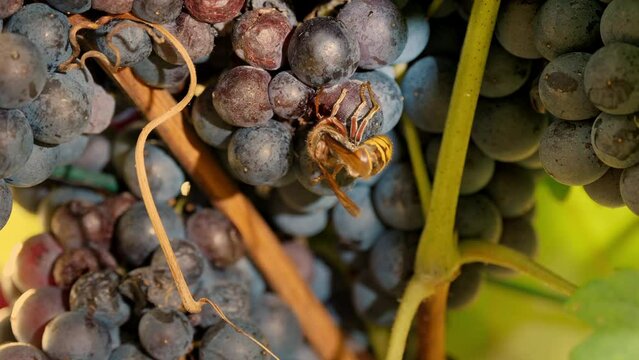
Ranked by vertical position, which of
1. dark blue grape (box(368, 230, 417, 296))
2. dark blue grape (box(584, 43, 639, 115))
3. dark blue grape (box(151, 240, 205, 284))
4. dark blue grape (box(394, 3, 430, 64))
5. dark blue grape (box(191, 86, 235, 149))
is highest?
dark blue grape (box(584, 43, 639, 115))

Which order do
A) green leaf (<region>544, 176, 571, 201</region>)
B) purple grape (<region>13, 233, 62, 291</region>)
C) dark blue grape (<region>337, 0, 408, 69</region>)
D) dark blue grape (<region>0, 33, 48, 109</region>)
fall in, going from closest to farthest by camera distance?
dark blue grape (<region>0, 33, 48, 109</region>) < dark blue grape (<region>337, 0, 408, 69</region>) < purple grape (<region>13, 233, 62, 291</region>) < green leaf (<region>544, 176, 571, 201</region>)

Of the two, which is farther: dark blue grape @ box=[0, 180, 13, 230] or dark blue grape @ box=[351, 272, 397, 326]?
dark blue grape @ box=[351, 272, 397, 326]

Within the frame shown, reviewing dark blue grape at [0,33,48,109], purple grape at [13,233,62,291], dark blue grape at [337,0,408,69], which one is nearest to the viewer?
dark blue grape at [0,33,48,109]

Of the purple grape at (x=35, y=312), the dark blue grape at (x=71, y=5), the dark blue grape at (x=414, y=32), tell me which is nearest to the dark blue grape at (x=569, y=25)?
the dark blue grape at (x=414, y=32)

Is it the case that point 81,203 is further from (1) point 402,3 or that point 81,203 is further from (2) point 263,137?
(1) point 402,3

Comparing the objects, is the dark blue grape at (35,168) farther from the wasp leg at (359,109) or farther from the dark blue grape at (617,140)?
the dark blue grape at (617,140)

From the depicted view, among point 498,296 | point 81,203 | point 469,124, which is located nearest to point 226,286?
point 81,203

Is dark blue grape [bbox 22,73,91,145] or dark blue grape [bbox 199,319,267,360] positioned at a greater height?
dark blue grape [bbox 22,73,91,145]

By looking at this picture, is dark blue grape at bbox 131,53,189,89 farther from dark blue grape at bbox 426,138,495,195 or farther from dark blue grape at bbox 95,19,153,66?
dark blue grape at bbox 426,138,495,195

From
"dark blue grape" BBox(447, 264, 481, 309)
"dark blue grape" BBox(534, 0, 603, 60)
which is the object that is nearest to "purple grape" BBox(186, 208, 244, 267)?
"dark blue grape" BBox(447, 264, 481, 309)
